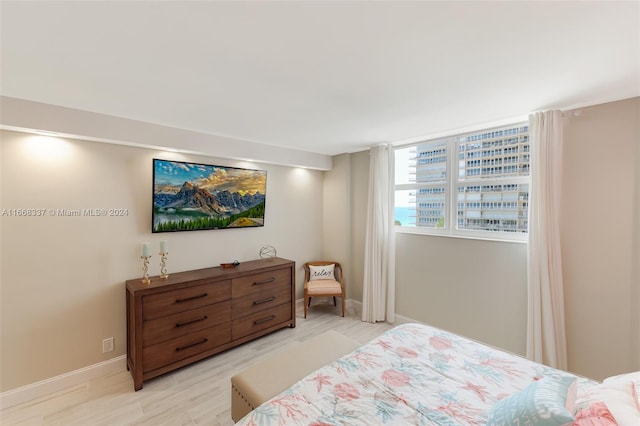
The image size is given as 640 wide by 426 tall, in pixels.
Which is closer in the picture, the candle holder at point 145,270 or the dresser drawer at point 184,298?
the dresser drawer at point 184,298

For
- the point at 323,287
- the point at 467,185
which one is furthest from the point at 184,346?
the point at 467,185

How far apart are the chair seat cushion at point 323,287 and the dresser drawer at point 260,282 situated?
0.41 m

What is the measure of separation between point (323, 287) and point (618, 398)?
9.55 feet

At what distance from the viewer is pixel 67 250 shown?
2.29m

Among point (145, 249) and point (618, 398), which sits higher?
point (145, 249)

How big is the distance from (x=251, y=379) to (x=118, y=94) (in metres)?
2.29

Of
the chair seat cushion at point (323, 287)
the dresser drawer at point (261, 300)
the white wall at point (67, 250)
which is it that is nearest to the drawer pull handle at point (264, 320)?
the dresser drawer at point (261, 300)

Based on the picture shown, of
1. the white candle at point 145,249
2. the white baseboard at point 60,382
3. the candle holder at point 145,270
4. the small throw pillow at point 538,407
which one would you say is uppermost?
the white candle at point 145,249

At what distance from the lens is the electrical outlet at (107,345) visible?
2.46 meters

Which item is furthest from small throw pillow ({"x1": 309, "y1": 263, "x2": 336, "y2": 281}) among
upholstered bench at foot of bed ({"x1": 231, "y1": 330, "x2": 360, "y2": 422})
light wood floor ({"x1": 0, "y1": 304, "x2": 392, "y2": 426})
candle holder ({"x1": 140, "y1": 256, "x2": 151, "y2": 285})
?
candle holder ({"x1": 140, "y1": 256, "x2": 151, "y2": 285})

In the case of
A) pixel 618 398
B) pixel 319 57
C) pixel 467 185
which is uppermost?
pixel 319 57

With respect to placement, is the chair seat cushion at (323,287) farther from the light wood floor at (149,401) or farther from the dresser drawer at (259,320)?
the light wood floor at (149,401)

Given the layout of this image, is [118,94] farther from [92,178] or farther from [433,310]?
[433,310]

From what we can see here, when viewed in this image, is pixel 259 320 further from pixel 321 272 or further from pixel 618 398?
pixel 618 398
